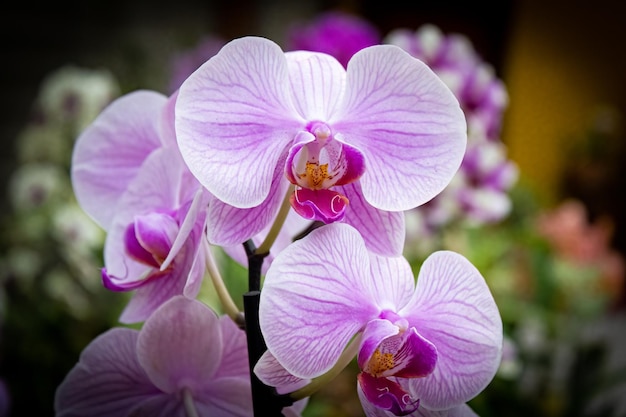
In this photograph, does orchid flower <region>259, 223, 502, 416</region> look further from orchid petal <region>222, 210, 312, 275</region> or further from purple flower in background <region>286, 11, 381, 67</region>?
purple flower in background <region>286, 11, 381, 67</region>

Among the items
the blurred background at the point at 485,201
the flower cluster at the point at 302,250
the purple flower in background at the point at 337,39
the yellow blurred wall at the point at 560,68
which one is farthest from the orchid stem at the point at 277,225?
the yellow blurred wall at the point at 560,68

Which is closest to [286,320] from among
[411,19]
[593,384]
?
[593,384]

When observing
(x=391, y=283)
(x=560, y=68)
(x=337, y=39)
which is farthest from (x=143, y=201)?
(x=560, y=68)

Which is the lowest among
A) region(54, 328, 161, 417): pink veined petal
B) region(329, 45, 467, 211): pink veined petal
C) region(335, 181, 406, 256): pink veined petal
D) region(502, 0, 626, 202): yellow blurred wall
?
region(54, 328, 161, 417): pink veined petal

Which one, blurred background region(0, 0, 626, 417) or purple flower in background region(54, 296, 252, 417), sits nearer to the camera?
purple flower in background region(54, 296, 252, 417)

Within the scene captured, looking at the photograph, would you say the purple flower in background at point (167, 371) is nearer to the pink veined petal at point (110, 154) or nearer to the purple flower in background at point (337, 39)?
the pink veined petal at point (110, 154)

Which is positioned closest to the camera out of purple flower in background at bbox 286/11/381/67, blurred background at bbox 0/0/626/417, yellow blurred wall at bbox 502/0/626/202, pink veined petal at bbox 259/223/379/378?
pink veined petal at bbox 259/223/379/378

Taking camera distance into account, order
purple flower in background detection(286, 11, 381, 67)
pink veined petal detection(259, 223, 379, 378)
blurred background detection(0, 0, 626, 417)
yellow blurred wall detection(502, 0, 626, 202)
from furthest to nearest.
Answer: yellow blurred wall detection(502, 0, 626, 202)
blurred background detection(0, 0, 626, 417)
purple flower in background detection(286, 11, 381, 67)
pink veined petal detection(259, 223, 379, 378)

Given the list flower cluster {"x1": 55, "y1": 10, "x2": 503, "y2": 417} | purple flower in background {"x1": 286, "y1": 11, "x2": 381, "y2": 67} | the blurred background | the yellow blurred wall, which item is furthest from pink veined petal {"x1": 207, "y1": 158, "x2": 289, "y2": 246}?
the yellow blurred wall
